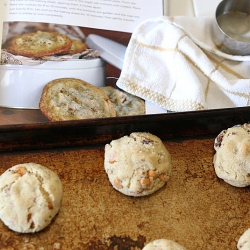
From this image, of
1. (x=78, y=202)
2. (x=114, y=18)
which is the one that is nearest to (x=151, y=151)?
(x=78, y=202)

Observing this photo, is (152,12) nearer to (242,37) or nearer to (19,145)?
(242,37)

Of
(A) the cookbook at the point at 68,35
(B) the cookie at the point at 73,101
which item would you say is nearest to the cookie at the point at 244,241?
(B) the cookie at the point at 73,101

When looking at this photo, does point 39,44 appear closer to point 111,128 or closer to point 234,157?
point 111,128

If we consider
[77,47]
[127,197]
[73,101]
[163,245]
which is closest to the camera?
[163,245]

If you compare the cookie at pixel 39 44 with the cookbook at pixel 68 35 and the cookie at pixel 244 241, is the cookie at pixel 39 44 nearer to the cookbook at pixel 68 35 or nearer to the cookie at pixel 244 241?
the cookbook at pixel 68 35

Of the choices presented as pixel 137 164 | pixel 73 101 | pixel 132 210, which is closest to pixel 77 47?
pixel 73 101

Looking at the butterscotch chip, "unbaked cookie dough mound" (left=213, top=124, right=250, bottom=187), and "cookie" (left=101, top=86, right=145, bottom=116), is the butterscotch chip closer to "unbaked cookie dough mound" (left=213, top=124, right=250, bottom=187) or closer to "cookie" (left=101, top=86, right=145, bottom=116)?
"cookie" (left=101, top=86, right=145, bottom=116)
